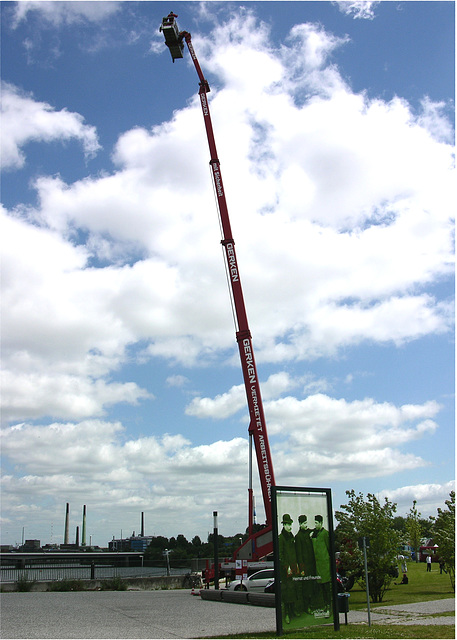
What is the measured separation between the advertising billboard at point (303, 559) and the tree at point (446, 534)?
12656 mm

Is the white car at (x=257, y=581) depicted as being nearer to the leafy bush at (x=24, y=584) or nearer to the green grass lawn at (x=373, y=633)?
the green grass lawn at (x=373, y=633)

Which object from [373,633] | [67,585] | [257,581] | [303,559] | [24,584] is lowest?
[67,585]

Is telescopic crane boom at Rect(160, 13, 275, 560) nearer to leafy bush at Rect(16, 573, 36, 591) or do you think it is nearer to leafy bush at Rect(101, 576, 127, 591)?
leafy bush at Rect(101, 576, 127, 591)

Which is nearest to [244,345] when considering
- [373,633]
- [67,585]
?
[373,633]

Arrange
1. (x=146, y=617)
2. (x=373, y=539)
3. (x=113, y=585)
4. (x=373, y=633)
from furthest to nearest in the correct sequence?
(x=113, y=585) → (x=373, y=539) → (x=146, y=617) → (x=373, y=633)

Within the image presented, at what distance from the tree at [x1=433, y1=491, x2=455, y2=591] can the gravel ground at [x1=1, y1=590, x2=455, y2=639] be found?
4513 mm

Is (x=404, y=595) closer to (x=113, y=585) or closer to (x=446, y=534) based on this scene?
(x=446, y=534)

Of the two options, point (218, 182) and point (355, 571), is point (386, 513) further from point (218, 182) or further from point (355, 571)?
point (218, 182)

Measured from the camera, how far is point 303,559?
13.3m

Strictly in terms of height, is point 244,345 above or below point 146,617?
above

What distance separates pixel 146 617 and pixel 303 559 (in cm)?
604

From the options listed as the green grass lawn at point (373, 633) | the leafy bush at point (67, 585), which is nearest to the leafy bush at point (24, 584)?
the leafy bush at point (67, 585)

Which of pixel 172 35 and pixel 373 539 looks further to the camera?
pixel 172 35

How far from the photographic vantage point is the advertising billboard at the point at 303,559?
42.2 ft
